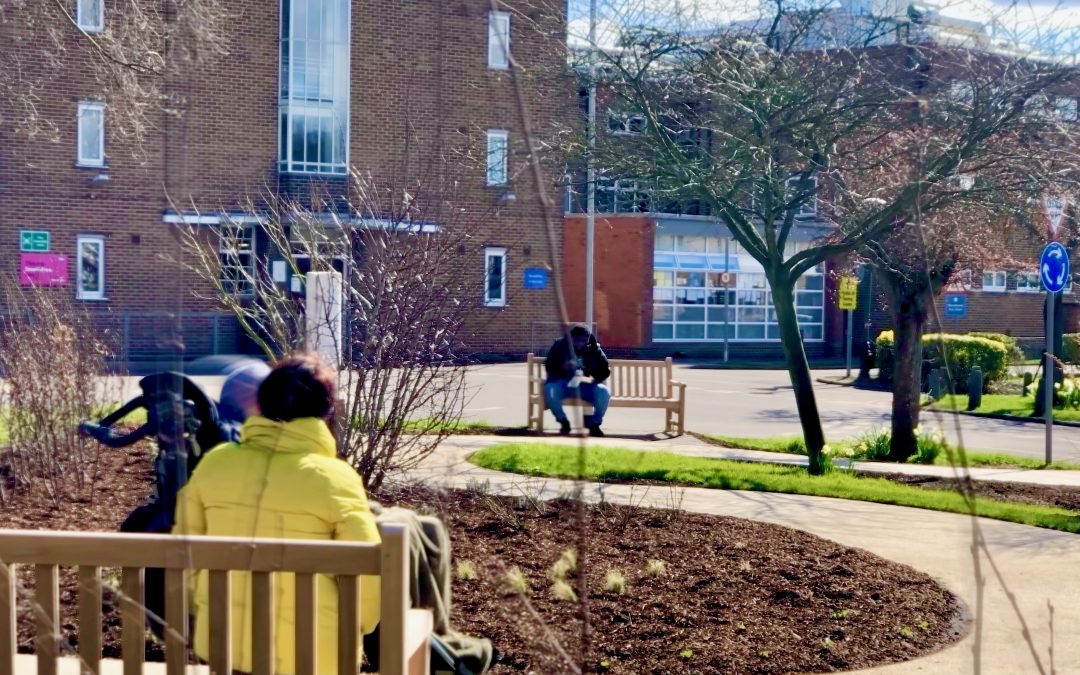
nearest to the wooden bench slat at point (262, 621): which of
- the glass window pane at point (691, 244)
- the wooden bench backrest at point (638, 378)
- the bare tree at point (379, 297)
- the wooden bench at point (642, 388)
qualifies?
the bare tree at point (379, 297)

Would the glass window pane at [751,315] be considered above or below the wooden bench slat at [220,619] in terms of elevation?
above

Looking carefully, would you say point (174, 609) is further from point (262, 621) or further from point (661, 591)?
point (661, 591)

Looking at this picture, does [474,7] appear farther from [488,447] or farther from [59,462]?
[488,447]

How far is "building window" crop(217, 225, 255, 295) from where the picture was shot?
721 cm

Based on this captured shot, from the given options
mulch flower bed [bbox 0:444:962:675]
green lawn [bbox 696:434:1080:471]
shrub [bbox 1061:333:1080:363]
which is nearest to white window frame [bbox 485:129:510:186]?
mulch flower bed [bbox 0:444:962:675]

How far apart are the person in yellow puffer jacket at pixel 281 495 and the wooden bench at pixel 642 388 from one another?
11653 mm

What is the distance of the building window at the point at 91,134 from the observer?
8.30 metres

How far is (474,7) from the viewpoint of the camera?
193cm

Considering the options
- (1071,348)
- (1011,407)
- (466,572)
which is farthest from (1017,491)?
(1071,348)

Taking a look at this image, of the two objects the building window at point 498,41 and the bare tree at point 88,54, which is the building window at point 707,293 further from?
the building window at point 498,41

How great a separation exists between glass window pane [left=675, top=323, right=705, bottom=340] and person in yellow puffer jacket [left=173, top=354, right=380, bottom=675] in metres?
30.0

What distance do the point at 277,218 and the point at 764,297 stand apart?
94.6 feet

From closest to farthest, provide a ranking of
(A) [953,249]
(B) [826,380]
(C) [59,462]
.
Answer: (C) [59,462] < (A) [953,249] < (B) [826,380]

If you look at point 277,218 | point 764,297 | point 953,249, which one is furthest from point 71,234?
point 764,297
